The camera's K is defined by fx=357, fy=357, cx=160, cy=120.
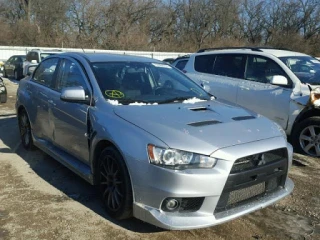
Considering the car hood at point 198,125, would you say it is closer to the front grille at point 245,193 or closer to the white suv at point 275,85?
the front grille at point 245,193

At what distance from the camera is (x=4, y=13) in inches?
1534

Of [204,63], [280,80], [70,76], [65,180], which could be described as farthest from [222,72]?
[65,180]

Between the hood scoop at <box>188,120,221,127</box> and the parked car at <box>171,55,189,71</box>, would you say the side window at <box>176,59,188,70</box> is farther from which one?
the hood scoop at <box>188,120,221,127</box>

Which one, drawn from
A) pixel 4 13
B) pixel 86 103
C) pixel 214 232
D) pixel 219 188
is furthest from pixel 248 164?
pixel 4 13

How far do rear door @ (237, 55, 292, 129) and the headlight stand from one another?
3564 mm

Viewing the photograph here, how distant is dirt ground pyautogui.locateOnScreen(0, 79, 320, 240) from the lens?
10.8 feet

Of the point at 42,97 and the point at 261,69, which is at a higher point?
the point at 261,69

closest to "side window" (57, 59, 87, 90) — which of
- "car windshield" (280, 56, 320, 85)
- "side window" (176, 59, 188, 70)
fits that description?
"car windshield" (280, 56, 320, 85)

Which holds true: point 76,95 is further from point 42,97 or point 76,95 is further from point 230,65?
point 230,65

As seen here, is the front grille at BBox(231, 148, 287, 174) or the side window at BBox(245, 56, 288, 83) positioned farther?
the side window at BBox(245, 56, 288, 83)

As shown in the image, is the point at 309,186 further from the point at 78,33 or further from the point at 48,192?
the point at 78,33

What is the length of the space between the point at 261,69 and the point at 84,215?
4338 millimetres

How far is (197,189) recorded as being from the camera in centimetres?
290

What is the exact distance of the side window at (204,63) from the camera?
295 inches
